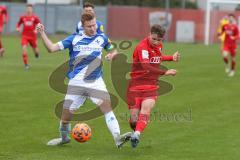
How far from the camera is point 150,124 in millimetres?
14305

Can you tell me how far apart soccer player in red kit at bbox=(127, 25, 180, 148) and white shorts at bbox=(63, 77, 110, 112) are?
60cm

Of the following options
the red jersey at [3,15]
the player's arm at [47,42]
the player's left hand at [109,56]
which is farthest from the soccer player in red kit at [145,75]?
the red jersey at [3,15]

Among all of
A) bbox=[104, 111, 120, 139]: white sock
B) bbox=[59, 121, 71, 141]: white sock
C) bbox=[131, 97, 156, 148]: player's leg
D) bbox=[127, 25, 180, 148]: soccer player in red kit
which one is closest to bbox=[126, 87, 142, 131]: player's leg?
bbox=[127, 25, 180, 148]: soccer player in red kit

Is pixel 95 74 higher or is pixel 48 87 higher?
pixel 95 74

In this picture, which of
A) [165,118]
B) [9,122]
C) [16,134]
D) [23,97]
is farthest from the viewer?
[23,97]

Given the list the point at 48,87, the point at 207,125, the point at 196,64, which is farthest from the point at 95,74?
the point at 196,64

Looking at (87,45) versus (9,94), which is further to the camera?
(9,94)

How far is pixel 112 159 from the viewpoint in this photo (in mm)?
10617

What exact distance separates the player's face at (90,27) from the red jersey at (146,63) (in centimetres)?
90

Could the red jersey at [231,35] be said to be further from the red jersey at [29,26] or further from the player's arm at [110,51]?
the player's arm at [110,51]

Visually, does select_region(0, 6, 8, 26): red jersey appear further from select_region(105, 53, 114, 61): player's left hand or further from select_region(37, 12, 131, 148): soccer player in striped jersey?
select_region(105, 53, 114, 61): player's left hand

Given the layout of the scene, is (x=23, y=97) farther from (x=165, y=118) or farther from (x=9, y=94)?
(x=165, y=118)

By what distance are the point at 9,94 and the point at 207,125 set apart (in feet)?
21.7

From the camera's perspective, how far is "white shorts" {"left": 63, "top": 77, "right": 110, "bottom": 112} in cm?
1133
